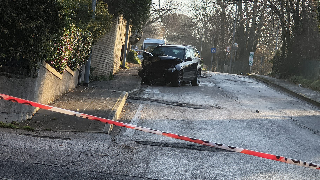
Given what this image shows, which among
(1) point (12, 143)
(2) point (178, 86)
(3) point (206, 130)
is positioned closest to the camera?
(1) point (12, 143)

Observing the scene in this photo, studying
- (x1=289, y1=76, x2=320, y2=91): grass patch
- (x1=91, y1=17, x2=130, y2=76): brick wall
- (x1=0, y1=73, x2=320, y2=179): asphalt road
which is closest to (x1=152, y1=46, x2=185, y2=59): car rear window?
(x1=91, y1=17, x2=130, y2=76): brick wall

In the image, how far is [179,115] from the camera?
38.9 ft

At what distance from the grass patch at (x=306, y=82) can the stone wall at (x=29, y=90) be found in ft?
49.6

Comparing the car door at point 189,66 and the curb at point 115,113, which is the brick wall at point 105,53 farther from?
the curb at point 115,113

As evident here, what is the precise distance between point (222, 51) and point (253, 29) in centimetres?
1481

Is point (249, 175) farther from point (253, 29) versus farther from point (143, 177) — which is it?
point (253, 29)

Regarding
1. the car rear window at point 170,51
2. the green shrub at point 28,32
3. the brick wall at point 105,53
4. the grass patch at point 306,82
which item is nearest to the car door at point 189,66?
the car rear window at point 170,51

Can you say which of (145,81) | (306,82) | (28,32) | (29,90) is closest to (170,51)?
(145,81)

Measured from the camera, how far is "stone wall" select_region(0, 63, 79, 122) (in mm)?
8133

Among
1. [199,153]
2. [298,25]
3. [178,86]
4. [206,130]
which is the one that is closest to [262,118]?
[206,130]

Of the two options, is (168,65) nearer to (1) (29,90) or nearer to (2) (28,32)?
(1) (29,90)

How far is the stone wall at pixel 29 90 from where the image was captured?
26.7 feet

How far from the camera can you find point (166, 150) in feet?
24.2

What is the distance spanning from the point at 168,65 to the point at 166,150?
41.8 feet
